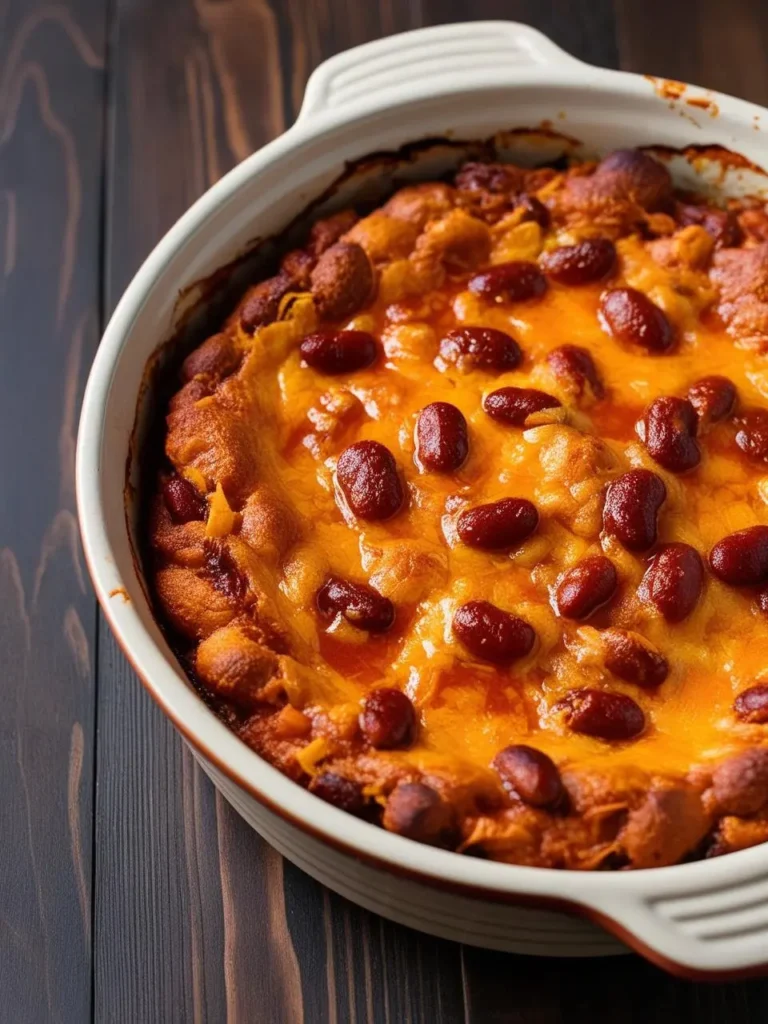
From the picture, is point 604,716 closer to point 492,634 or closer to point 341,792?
point 492,634

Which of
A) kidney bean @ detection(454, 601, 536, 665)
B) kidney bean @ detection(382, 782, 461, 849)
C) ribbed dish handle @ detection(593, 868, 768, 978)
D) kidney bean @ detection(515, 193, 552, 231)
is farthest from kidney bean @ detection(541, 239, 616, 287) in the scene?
ribbed dish handle @ detection(593, 868, 768, 978)

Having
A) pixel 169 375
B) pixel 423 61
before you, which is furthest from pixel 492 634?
pixel 423 61

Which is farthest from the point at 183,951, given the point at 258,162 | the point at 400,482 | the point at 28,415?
the point at 258,162

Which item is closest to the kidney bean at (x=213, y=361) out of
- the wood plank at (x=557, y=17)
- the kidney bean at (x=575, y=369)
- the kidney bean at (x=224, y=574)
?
the kidney bean at (x=224, y=574)

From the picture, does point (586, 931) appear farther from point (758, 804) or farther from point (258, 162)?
point (258, 162)

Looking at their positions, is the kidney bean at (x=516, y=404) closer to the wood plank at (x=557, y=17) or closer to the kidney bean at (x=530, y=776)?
the kidney bean at (x=530, y=776)

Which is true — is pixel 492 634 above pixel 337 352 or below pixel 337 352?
below
